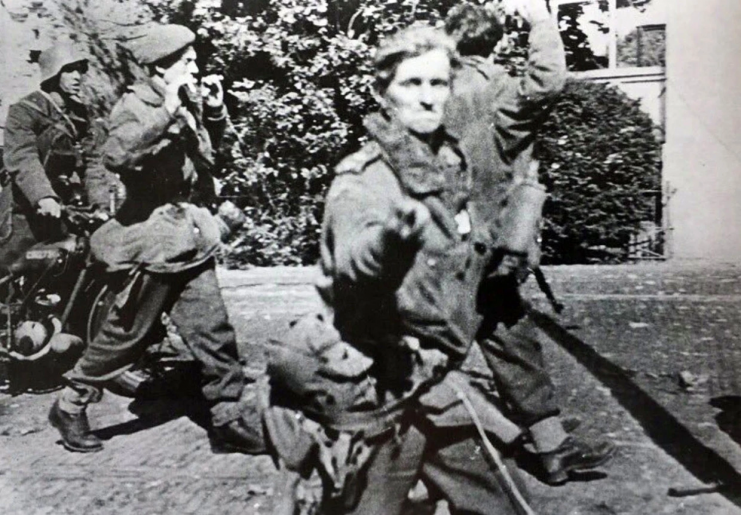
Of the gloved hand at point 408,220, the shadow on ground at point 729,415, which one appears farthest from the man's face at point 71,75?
the shadow on ground at point 729,415

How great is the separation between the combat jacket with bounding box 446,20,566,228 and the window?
1.00 ft

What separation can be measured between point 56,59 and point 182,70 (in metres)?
0.68

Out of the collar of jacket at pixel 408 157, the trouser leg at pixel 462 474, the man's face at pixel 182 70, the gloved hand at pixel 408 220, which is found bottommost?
the trouser leg at pixel 462 474

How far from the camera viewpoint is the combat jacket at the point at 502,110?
2.74 m

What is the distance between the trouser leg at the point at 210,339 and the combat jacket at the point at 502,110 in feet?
3.92

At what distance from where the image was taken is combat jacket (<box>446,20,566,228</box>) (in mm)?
2736

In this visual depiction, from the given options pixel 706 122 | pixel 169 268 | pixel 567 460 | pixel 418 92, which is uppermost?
pixel 418 92

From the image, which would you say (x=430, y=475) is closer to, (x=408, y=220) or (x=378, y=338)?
(x=378, y=338)

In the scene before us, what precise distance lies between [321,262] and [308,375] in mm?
295

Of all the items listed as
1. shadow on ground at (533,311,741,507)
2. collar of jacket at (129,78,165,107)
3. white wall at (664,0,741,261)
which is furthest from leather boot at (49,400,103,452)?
white wall at (664,0,741,261)

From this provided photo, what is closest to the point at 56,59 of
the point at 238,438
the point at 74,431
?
the point at 74,431

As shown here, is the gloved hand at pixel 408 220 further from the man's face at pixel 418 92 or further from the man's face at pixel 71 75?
the man's face at pixel 71 75

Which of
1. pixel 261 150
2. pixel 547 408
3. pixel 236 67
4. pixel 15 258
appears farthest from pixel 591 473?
pixel 15 258

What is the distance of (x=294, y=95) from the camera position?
3412mm
